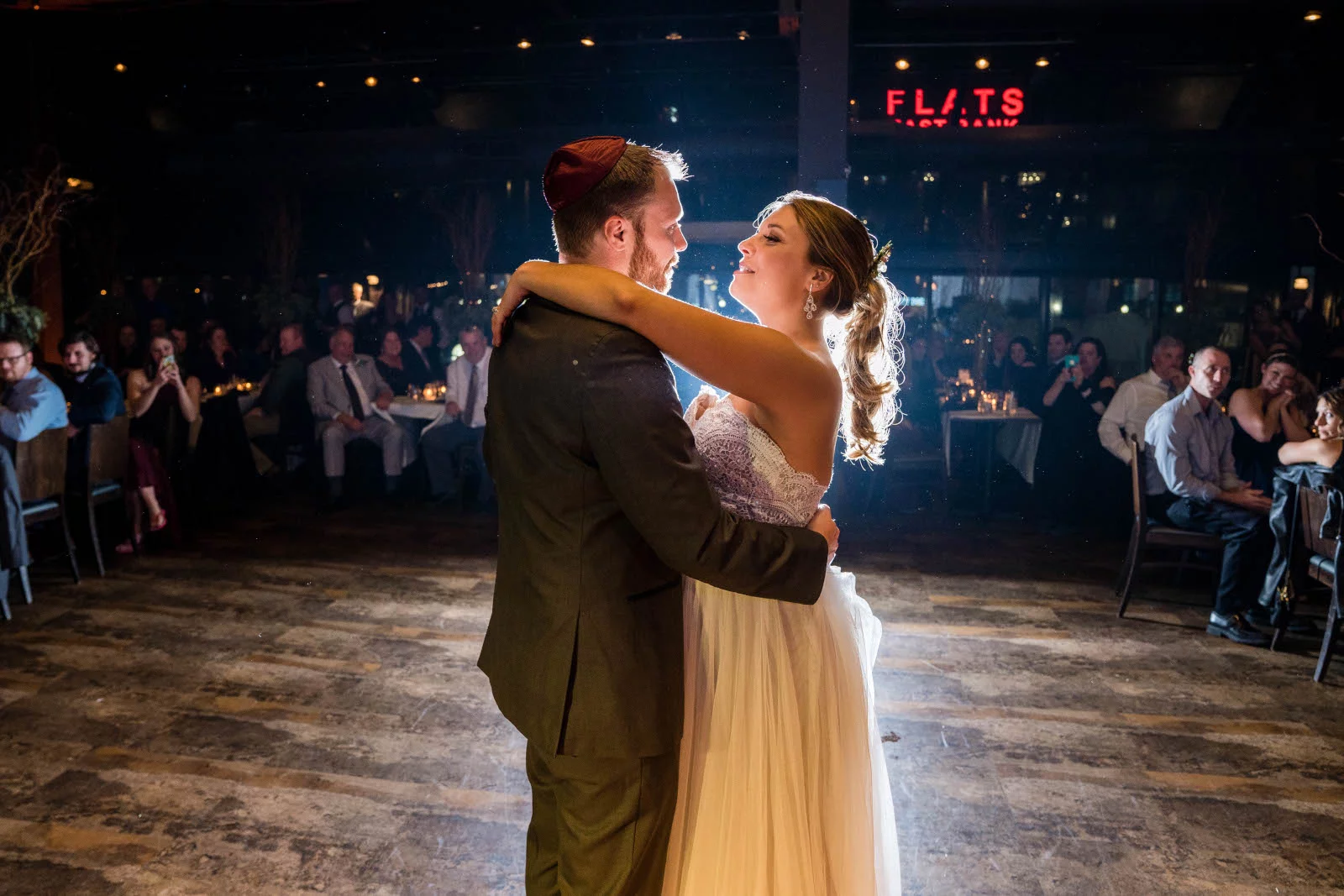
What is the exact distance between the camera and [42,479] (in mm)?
4832

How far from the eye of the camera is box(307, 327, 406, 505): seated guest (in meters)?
7.00

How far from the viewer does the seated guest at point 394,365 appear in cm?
803

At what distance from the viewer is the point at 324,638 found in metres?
4.36

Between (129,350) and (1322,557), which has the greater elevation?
(129,350)

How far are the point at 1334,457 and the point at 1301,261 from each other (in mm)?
6717

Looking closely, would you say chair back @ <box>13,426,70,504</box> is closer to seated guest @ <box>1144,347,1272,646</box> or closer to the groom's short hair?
the groom's short hair

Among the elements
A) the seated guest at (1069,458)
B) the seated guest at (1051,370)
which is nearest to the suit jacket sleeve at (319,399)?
the seated guest at (1069,458)

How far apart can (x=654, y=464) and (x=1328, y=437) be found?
13.6 feet

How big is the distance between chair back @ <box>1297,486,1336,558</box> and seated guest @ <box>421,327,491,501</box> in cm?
495

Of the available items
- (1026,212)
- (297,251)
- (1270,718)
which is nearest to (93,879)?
(1270,718)

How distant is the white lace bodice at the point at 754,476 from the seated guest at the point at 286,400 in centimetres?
618

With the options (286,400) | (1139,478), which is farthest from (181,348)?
(1139,478)

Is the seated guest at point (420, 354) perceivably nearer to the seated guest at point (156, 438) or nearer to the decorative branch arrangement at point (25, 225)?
the seated guest at point (156, 438)

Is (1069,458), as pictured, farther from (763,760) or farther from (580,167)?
(580,167)
